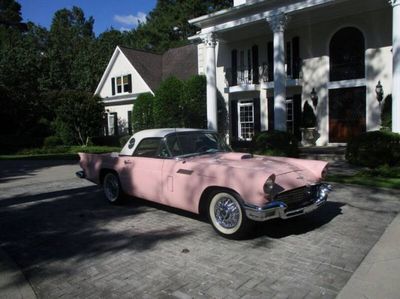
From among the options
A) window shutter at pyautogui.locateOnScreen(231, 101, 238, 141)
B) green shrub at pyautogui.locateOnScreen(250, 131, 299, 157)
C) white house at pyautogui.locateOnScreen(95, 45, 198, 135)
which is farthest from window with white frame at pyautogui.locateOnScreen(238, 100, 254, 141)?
green shrub at pyautogui.locateOnScreen(250, 131, 299, 157)

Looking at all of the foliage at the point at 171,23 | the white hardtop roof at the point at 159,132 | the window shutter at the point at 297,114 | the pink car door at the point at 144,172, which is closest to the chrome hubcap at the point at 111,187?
the pink car door at the point at 144,172

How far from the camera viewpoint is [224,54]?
70.7ft

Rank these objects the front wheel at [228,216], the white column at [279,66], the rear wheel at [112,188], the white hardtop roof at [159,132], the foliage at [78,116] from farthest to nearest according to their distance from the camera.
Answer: the foliage at [78,116] < the white column at [279,66] < the rear wheel at [112,188] < the white hardtop roof at [159,132] < the front wheel at [228,216]

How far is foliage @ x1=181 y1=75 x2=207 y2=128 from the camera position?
2108 centimetres

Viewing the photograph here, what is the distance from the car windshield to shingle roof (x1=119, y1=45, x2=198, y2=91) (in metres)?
19.0

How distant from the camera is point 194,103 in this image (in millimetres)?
21047

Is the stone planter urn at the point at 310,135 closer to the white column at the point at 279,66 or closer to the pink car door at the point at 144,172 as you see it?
the white column at the point at 279,66

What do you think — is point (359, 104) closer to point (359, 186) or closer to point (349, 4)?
point (349, 4)

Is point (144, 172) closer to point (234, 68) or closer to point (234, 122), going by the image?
point (234, 122)

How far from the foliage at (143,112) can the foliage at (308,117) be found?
9.43 meters

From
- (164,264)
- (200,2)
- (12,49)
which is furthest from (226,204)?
(200,2)

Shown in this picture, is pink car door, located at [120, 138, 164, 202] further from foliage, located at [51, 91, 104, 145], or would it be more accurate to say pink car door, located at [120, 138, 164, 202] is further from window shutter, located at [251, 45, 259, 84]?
foliage, located at [51, 91, 104, 145]

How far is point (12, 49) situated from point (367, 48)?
1191 inches

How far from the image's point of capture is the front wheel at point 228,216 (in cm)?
500
